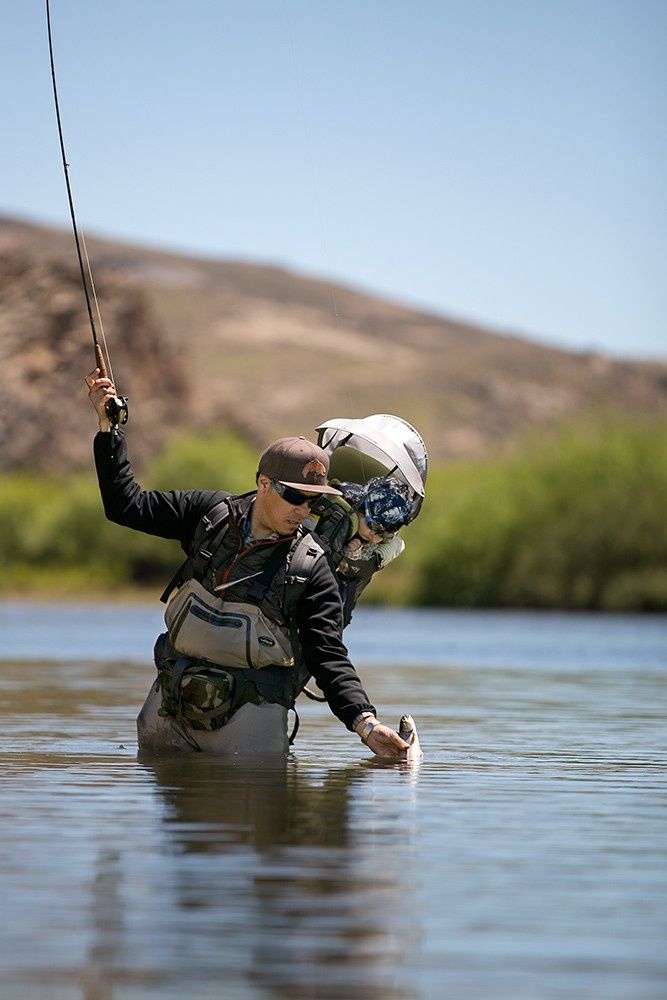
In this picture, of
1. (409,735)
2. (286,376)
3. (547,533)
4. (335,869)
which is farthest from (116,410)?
(286,376)

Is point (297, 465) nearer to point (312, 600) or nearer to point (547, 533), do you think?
point (312, 600)

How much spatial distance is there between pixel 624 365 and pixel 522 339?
1001cm

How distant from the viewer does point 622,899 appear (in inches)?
271

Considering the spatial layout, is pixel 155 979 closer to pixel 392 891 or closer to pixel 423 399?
pixel 392 891

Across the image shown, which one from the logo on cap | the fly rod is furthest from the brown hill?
the logo on cap

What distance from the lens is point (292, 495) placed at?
10000 millimetres

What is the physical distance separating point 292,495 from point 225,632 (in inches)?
25.5

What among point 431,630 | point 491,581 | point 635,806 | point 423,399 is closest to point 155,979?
point 635,806

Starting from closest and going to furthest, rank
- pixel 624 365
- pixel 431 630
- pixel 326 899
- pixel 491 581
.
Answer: pixel 326 899
pixel 431 630
pixel 491 581
pixel 624 365

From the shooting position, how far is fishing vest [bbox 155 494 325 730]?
10.1 metres

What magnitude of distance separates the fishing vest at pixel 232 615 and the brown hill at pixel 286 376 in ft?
254

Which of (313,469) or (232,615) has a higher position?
(313,469)

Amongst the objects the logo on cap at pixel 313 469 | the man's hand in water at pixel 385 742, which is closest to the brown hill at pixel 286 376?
the man's hand in water at pixel 385 742

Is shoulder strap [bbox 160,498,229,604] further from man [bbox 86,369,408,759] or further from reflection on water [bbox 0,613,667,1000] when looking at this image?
reflection on water [bbox 0,613,667,1000]
